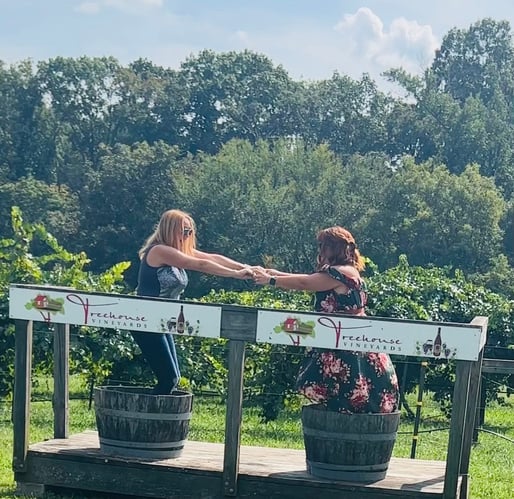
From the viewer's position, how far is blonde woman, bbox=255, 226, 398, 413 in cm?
638

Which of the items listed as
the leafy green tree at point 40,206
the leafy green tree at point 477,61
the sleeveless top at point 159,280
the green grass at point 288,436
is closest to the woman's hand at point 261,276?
the sleeveless top at point 159,280

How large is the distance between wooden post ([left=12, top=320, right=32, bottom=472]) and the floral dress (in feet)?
6.11

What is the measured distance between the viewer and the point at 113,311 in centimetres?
637

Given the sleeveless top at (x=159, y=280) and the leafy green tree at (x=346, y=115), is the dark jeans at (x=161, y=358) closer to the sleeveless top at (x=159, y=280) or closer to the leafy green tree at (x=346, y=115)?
the sleeveless top at (x=159, y=280)

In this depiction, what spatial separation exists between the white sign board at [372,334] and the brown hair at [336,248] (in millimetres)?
504

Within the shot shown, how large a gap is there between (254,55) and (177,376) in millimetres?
71550

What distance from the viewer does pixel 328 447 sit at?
20.3 ft

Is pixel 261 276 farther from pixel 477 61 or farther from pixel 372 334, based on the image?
pixel 477 61

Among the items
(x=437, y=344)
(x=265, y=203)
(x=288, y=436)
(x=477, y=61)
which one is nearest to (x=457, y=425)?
(x=437, y=344)

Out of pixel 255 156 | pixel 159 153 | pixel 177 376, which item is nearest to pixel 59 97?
pixel 159 153

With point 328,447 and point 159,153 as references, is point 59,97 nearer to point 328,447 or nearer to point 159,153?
point 159,153

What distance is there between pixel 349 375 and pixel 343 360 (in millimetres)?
104

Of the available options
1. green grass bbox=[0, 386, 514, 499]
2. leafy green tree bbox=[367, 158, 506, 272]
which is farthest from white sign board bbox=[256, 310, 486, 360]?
leafy green tree bbox=[367, 158, 506, 272]

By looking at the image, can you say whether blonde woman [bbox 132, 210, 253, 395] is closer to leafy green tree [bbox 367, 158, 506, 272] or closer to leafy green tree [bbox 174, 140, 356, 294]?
leafy green tree [bbox 367, 158, 506, 272]
